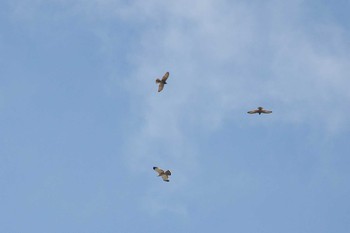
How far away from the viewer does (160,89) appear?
12219 cm

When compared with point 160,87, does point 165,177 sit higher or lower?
lower

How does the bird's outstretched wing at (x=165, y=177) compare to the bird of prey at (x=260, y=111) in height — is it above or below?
below

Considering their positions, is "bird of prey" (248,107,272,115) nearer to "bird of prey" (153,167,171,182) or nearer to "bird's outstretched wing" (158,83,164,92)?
"bird's outstretched wing" (158,83,164,92)

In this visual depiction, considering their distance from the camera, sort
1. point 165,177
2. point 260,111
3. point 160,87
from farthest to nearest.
Result: point 260,111 → point 160,87 → point 165,177

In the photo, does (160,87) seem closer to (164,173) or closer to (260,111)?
(164,173)

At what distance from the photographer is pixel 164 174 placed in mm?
120188

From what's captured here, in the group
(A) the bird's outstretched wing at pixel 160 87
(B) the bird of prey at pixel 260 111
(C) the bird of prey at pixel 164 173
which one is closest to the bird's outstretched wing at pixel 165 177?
(C) the bird of prey at pixel 164 173

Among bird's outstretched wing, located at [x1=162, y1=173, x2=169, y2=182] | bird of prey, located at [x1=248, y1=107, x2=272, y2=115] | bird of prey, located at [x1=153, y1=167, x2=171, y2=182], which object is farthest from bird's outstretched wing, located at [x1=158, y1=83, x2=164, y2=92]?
bird of prey, located at [x1=248, y1=107, x2=272, y2=115]

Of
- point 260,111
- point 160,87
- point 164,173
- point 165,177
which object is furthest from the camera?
point 260,111

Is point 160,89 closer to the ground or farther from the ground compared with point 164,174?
farther from the ground

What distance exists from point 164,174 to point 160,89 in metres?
11.4

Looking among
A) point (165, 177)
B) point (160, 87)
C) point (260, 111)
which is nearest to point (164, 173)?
point (165, 177)

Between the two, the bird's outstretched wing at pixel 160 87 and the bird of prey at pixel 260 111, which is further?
the bird of prey at pixel 260 111

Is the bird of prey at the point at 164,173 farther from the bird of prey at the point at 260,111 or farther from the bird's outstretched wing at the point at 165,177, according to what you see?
the bird of prey at the point at 260,111
